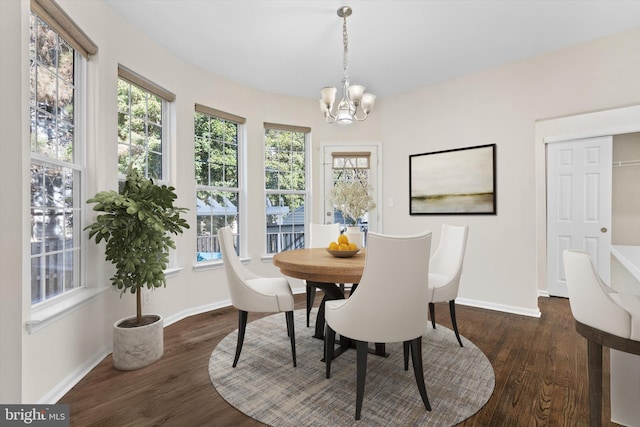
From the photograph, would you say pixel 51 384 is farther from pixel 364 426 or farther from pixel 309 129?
pixel 309 129

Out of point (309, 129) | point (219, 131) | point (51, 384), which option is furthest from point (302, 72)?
Result: point (51, 384)

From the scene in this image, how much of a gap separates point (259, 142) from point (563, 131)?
4.04 meters

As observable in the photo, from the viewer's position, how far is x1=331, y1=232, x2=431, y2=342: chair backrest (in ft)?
5.12

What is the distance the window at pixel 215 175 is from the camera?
359 cm

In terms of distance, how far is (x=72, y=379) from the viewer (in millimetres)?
1978

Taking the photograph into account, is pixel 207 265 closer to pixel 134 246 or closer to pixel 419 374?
pixel 134 246

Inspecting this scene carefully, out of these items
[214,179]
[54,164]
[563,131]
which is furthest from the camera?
[563,131]

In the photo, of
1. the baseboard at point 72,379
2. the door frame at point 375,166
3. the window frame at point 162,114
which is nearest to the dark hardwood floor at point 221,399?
the baseboard at point 72,379

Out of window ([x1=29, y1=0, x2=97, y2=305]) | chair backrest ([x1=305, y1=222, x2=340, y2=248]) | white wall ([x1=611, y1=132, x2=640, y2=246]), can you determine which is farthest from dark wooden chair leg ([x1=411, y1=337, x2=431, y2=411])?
white wall ([x1=611, y1=132, x2=640, y2=246])

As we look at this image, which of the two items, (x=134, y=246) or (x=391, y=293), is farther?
(x=134, y=246)

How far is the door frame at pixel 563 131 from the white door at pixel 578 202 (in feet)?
0.19

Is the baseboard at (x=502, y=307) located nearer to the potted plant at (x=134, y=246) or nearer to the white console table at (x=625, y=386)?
the white console table at (x=625, y=386)

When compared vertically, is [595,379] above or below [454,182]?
below

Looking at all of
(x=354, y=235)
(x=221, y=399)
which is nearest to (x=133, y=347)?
(x=221, y=399)
